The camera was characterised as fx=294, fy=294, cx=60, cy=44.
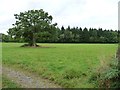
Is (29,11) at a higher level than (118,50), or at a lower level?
higher

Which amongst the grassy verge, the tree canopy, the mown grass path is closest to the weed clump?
the mown grass path

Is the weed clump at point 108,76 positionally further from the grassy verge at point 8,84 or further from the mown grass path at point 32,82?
the grassy verge at point 8,84

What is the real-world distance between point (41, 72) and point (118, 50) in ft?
21.7

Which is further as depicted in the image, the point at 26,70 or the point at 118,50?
the point at 26,70

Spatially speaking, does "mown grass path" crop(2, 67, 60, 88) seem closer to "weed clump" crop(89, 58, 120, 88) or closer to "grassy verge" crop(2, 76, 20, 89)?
"grassy verge" crop(2, 76, 20, 89)

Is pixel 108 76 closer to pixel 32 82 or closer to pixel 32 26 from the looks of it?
pixel 32 82

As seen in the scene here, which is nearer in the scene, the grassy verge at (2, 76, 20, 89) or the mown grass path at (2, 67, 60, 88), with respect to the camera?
the grassy verge at (2, 76, 20, 89)

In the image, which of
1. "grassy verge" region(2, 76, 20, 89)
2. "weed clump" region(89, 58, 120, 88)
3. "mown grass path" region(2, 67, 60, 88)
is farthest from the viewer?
"mown grass path" region(2, 67, 60, 88)


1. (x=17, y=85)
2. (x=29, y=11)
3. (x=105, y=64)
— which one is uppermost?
(x=29, y=11)

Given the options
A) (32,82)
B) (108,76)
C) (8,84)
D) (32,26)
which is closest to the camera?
(108,76)

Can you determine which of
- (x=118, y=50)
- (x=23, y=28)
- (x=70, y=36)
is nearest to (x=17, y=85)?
(x=118, y=50)

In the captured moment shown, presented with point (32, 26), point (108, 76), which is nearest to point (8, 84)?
point (108, 76)

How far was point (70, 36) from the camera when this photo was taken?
13312 centimetres

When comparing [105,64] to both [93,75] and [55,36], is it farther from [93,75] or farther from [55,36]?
[55,36]
